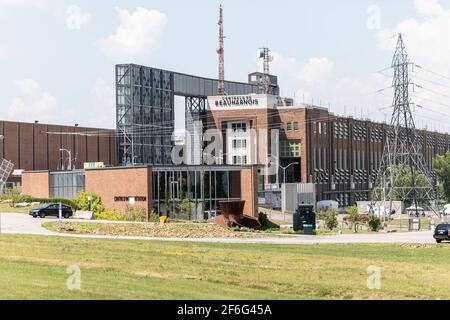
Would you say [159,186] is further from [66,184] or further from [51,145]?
[51,145]

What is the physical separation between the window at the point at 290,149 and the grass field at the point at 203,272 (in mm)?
95229

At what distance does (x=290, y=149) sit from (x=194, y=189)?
58319 millimetres

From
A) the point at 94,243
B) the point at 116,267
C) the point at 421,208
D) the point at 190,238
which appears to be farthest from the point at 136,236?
the point at 421,208

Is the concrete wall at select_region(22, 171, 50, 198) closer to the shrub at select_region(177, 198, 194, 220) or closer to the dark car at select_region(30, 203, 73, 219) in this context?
the shrub at select_region(177, 198, 194, 220)

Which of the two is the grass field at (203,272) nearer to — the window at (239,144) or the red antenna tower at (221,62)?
the window at (239,144)

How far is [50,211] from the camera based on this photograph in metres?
61.6

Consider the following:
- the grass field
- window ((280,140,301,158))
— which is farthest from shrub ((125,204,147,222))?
window ((280,140,301,158))

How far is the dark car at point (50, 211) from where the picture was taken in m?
60.9

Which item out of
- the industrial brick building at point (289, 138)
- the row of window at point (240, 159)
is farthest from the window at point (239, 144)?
the row of window at point (240, 159)

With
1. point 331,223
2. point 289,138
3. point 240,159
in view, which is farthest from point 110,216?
point 289,138

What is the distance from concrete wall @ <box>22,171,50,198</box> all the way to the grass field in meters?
47.9

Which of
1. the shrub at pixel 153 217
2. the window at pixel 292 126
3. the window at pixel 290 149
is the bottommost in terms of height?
the shrub at pixel 153 217

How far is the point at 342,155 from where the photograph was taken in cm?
14462
